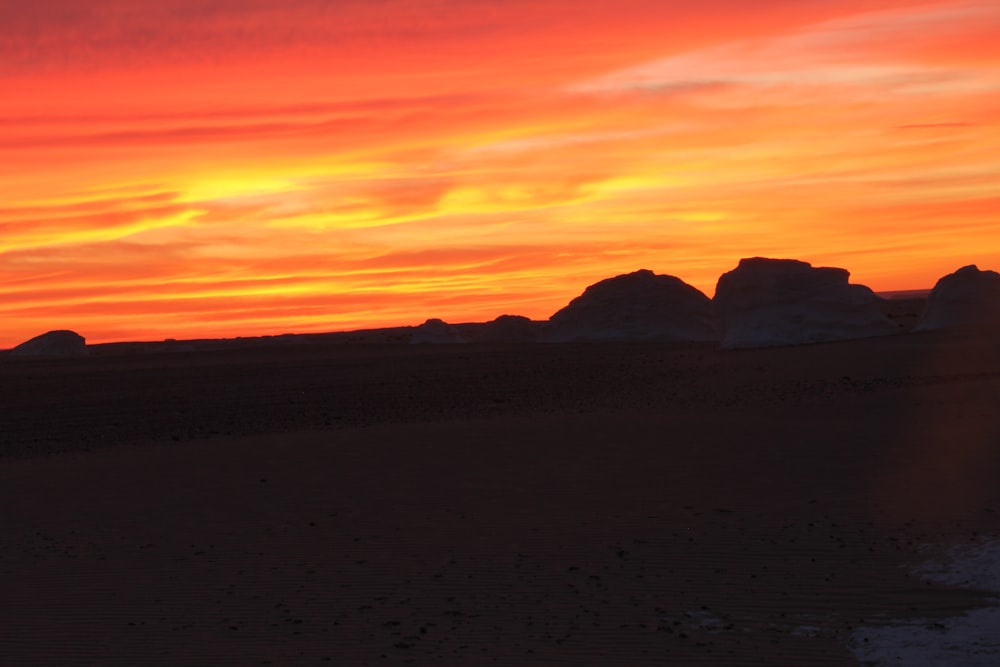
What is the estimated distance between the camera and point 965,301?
46.0m

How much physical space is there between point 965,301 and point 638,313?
2832 cm

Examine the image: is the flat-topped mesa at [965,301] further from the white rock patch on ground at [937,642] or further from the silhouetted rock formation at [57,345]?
the silhouetted rock formation at [57,345]

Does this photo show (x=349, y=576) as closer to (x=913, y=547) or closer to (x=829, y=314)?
(x=913, y=547)

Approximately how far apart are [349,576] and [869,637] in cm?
582

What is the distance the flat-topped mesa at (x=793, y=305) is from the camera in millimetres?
45656

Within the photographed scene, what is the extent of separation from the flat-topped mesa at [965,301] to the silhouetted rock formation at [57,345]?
231 feet

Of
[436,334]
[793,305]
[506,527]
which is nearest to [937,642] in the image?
[506,527]

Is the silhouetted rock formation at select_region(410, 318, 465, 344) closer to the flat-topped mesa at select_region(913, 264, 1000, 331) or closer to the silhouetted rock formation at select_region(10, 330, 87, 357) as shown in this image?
the silhouetted rock formation at select_region(10, 330, 87, 357)

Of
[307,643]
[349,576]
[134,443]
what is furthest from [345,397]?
[307,643]

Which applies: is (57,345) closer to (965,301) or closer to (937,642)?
(965,301)

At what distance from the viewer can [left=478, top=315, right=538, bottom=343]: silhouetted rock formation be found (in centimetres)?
8494

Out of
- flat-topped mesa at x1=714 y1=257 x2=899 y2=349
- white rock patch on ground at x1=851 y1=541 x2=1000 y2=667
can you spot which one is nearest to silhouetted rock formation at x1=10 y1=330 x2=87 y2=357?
flat-topped mesa at x1=714 y1=257 x2=899 y2=349

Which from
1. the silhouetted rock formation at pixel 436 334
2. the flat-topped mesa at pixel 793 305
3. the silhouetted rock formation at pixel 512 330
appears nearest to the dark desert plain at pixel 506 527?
the flat-topped mesa at pixel 793 305

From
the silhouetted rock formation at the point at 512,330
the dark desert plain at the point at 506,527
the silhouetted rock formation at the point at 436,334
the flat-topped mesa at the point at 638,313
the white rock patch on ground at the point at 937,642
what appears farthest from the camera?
the silhouetted rock formation at the point at 436,334
